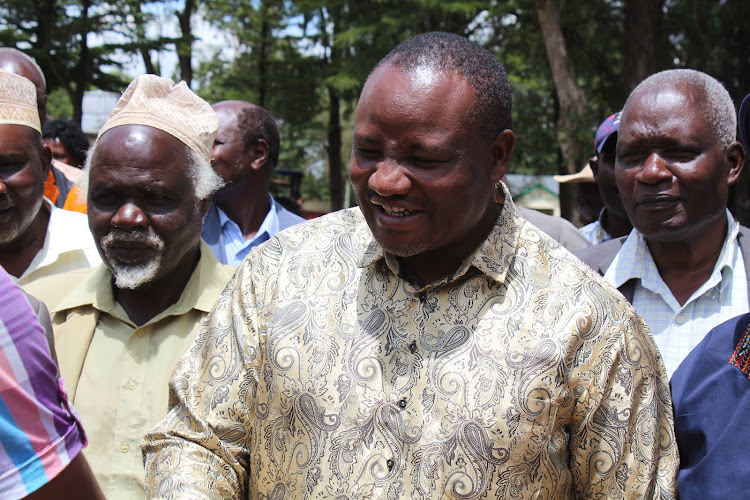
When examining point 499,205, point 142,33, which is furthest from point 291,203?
point 142,33

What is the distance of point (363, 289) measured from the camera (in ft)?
6.63

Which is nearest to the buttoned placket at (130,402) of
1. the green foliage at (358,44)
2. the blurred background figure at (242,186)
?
the blurred background figure at (242,186)

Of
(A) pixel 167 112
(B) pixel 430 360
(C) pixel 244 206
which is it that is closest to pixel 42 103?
(C) pixel 244 206

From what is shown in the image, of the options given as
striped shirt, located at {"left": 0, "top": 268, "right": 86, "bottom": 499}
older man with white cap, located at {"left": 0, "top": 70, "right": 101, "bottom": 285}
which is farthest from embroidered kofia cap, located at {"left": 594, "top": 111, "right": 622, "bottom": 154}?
striped shirt, located at {"left": 0, "top": 268, "right": 86, "bottom": 499}

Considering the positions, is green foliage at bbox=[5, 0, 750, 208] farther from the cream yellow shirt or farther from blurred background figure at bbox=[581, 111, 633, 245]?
the cream yellow shirt

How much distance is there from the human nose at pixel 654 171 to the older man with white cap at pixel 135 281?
5.37 ft

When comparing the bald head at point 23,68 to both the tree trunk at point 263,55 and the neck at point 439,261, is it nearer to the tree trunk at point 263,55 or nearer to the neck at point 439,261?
the neck at point 439,261

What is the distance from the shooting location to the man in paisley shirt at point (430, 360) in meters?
1.81

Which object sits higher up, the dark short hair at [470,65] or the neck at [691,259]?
the dark short hair at [470,65]

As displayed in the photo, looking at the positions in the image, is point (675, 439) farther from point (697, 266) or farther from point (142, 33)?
point (142, 33)

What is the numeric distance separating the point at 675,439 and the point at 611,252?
132cm

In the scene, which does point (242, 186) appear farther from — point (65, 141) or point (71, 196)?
point (65, 141)

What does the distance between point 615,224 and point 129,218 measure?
118 inches

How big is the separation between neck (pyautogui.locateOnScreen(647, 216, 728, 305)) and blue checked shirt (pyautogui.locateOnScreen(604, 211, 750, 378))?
4cm
